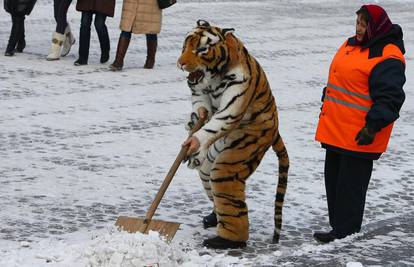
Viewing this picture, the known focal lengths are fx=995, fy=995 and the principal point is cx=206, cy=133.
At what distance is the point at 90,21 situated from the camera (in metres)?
11.9

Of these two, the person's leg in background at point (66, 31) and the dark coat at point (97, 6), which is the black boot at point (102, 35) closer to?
the dark coat at point (97, 6)

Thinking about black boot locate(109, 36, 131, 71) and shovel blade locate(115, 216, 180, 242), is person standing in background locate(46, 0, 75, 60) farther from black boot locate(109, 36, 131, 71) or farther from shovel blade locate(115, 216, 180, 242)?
shovel blade locate(115, 216, 180, 242)

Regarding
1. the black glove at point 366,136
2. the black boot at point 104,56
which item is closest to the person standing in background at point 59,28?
the black boot at point 104,56

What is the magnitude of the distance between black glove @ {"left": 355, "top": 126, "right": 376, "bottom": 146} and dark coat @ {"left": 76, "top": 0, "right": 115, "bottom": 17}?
6479 mm

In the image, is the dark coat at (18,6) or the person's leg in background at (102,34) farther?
the dark coat at (18,6)

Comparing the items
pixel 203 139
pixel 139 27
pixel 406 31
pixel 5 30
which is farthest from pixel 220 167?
pixel 406 31

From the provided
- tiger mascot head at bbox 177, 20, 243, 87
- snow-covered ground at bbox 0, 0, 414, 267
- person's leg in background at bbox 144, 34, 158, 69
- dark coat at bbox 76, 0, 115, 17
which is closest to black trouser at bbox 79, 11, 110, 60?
dark coat at bbox 76, 0, 115, 17

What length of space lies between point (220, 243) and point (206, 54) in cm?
111

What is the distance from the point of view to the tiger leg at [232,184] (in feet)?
19.1

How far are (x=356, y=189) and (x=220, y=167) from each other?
2.81 feet

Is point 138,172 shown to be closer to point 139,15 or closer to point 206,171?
point 206,171

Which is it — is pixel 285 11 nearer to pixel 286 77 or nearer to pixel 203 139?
pixel 286 77

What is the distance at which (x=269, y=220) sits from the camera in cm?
657

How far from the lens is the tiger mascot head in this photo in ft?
18.4
